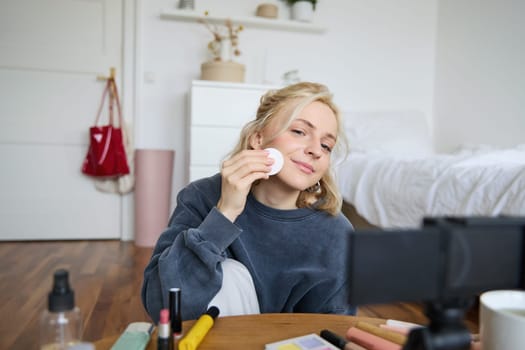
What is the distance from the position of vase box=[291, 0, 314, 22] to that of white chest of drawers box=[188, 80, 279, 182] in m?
0.73

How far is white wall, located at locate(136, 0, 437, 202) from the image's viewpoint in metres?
2.98

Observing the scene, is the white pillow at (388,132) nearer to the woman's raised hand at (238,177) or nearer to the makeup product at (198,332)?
the woman's raised hand at (238,177)

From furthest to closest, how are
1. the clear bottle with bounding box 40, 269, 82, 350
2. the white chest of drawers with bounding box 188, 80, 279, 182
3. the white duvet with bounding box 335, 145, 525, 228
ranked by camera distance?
the white chest of drawers with bounding box 188, 80, 279, 182 < the white duvet with bounding box 335, 145, 525, 228 < the clear bottle with bounding box 40, 269, 82, 350

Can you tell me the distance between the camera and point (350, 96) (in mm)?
3336

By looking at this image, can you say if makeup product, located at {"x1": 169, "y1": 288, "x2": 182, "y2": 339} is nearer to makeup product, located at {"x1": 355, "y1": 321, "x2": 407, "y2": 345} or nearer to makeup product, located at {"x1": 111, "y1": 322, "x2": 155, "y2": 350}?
makeup product, located at {"x1": 111, "y1": 322, "x2": 155, "y2": 350}

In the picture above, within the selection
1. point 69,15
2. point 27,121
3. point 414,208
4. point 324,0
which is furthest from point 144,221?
point 324,0

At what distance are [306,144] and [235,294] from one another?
0.35 meters

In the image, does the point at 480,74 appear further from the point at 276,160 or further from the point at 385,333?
the point at 385,333

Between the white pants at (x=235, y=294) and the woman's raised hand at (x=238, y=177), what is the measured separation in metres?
0.10

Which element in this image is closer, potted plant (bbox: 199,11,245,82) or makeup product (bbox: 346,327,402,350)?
makeup product (bbox: 346,327,402,350)

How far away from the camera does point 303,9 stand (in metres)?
3.02

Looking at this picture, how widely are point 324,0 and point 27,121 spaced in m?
2.24

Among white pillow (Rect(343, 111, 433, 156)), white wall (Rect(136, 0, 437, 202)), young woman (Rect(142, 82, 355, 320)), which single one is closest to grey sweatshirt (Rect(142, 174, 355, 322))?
young woman (Rect(142, 82, 355, 320))

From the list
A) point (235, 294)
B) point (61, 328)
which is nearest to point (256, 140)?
point (235, 294)
